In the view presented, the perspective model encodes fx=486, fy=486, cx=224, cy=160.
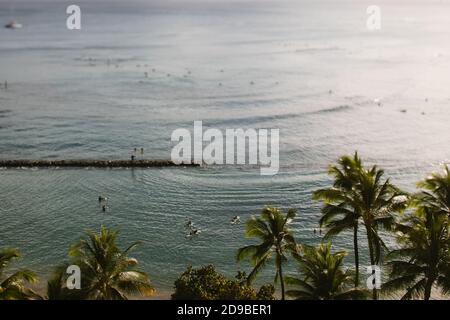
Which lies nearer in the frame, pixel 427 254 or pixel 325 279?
pixel 325 279

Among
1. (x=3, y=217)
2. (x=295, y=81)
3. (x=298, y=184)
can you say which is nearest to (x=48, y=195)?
(x=3, y=217)

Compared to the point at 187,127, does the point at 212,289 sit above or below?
below

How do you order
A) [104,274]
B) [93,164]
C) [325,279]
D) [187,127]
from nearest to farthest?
1. [325,279]
2. [104,274]
3. [93,164]
4. [187,127]

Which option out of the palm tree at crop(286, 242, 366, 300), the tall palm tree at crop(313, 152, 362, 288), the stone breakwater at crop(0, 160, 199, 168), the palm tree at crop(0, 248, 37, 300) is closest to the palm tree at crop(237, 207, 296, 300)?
the tall palm tree at crop(313, 152, 362, 288)

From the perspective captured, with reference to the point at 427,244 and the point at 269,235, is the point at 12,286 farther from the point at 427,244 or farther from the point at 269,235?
the point at 427,244

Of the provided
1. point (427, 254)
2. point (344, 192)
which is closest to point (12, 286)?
point (344, 192)

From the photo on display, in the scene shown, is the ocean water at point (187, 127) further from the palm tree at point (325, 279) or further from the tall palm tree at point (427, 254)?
the palm tree at point (325, 279)

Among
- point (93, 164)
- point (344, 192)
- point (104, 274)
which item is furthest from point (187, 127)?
point (104, 274)

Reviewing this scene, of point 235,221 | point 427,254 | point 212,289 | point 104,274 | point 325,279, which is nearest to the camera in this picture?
point 325,279

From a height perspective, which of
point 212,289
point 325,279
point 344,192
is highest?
point 344,192
